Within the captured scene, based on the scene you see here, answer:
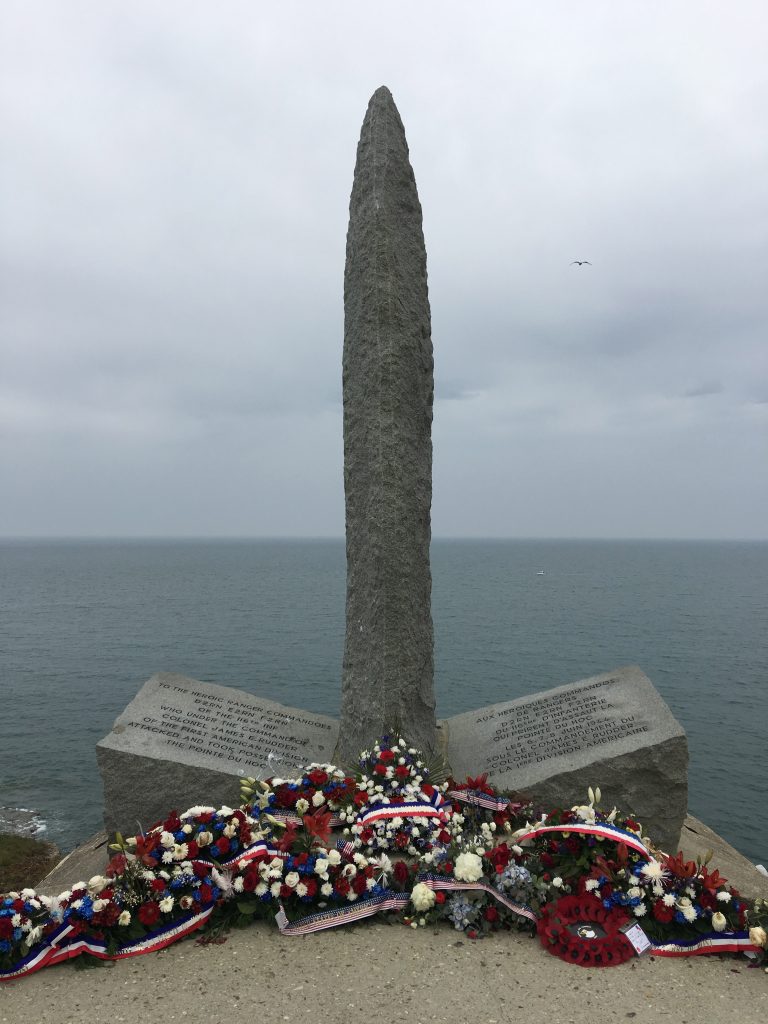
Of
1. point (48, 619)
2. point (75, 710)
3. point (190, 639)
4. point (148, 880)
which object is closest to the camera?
point (148, 880)

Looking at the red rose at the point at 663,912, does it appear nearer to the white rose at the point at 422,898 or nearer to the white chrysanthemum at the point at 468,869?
the white chrysanthemum at the point at 468,869

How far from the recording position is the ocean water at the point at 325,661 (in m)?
12.6

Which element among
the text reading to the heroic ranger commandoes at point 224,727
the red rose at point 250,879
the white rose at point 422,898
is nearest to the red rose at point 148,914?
the red rose at point 250,879

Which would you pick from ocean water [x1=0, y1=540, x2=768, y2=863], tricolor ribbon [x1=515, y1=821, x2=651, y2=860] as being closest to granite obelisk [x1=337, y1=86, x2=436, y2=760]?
tricolor ribbon [x1=515, y1=821, x2=651, y2=860]

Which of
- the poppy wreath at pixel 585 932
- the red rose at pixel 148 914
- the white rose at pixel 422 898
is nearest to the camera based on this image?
the poppy wreath at pixel 585 932

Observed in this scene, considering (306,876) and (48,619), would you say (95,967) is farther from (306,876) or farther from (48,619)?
(48,619)

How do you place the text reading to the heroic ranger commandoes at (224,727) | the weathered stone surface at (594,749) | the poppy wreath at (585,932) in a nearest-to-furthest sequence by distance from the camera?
1. the poppy wreath at (585,932)
2. the weathered stone surface at (594,749)
3. the text reading to the heroic ranger commandoes at (224,727)

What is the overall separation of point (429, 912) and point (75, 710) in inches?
614

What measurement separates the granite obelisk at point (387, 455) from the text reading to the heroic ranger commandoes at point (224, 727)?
491mm

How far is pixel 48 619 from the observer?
109ft

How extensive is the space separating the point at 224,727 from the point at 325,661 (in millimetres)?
15468

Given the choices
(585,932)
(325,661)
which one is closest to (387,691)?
(585,932)

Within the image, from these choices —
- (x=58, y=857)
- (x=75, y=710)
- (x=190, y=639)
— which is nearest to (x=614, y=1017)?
(x=58, y=857)

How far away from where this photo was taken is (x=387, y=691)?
566cm
